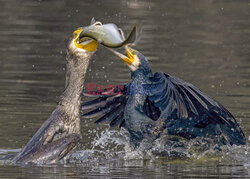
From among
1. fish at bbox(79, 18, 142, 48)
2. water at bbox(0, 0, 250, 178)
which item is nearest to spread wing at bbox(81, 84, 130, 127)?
water at bbox(0, 0, 250, 178)

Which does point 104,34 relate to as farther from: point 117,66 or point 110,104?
point 117,66

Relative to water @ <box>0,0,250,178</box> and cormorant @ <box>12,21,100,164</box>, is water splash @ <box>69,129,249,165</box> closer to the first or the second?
water @ <box>0,0,250,178</box>

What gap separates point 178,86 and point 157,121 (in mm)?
650

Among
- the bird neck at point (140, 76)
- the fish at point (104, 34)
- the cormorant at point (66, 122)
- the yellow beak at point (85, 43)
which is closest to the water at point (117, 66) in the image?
the cormorant at point (66, 122)

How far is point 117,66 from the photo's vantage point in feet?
53.1

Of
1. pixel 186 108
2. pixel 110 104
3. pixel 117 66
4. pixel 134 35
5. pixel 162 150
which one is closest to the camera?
pixel 134 35

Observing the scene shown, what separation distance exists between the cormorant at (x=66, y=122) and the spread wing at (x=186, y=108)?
1.09 meters

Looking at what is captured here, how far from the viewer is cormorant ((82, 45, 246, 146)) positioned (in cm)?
1038

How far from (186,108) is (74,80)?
1.51 m

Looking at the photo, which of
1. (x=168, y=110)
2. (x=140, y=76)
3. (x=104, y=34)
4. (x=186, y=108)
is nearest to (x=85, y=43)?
(x=104, y=34)

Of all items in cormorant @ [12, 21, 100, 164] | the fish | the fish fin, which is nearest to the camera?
the fish fin

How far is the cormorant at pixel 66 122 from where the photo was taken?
977 centimetres

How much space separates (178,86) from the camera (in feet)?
34.2

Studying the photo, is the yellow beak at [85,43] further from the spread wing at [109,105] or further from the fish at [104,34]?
the spread wing at [109,105]
